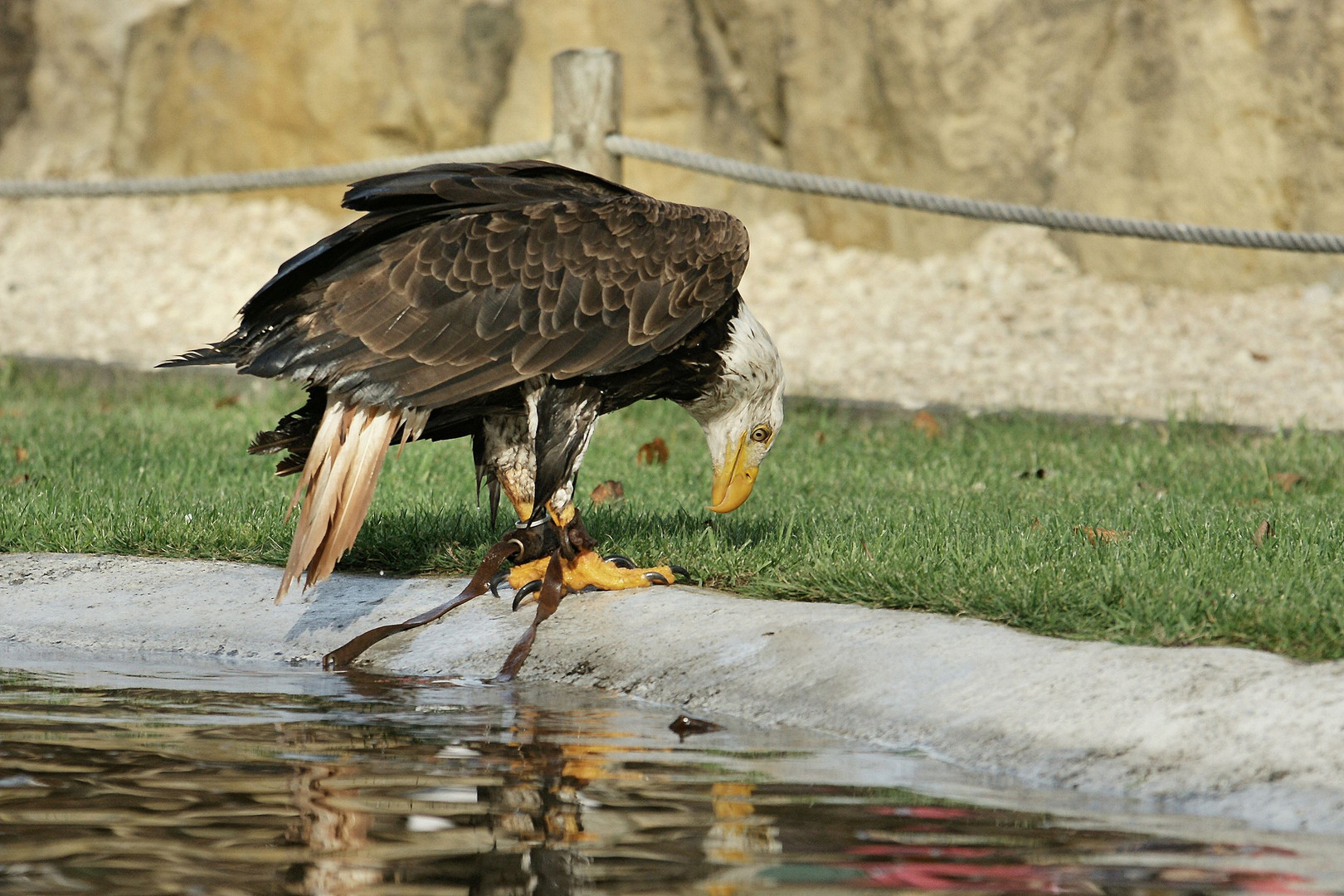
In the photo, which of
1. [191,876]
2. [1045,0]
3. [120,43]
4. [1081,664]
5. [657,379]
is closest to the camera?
[191,876]

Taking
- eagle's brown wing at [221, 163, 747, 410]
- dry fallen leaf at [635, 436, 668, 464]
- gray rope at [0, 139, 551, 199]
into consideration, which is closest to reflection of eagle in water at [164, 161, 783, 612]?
eagle's brown wing at [221, 163, 747, 410]

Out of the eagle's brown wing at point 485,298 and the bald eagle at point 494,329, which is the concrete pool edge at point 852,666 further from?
the eagle's brown wing at point 485,298

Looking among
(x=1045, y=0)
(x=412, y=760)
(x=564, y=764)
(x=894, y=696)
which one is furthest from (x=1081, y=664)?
(x=1045, y=0)

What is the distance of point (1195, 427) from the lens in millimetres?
7996

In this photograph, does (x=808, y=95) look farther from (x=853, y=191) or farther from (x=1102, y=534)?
(x=1102, y=534)

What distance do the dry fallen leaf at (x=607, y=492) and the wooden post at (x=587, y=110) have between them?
2314 mm

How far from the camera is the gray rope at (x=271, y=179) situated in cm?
880

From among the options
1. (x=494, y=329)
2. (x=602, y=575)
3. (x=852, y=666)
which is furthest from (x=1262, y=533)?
(x=494, y=329)

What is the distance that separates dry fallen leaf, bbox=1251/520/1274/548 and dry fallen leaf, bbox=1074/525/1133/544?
0.38 metres

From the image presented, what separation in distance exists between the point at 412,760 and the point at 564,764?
1.03ft

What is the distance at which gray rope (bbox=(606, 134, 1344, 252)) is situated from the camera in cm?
759

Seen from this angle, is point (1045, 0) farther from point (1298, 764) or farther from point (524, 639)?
point (1298, 764)

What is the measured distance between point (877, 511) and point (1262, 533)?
1268mm

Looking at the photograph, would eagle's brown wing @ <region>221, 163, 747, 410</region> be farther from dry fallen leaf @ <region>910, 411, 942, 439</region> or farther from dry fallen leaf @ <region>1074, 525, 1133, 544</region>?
dry fallen leaf @ <region>910, 411, 942, 439</region>
